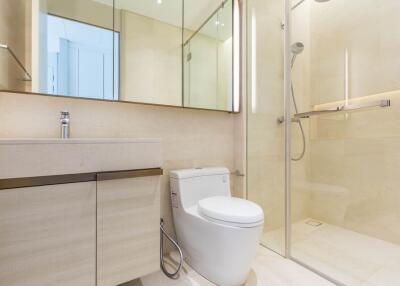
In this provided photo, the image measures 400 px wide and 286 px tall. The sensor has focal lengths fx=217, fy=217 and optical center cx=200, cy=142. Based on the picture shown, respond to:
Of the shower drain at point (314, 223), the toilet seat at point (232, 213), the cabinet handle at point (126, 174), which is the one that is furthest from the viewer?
the shower drain at point (314, 223)

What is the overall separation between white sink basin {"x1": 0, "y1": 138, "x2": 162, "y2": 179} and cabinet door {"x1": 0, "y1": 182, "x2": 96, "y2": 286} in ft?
0.22

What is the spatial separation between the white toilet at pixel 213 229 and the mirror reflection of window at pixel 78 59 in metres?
0.69

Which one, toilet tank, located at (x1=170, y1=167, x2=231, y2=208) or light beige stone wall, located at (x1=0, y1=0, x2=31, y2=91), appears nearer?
light beige stone wall, located at (x1=0, y1=0, x2=31, y2=91)

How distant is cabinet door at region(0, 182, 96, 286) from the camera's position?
0.75 meters

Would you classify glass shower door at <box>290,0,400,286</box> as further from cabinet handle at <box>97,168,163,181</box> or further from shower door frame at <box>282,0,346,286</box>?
cabinet handle at <box>97,168,163,181</box>

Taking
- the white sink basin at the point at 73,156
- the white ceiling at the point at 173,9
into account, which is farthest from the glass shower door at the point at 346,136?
the white sink basin at the point at 73,156

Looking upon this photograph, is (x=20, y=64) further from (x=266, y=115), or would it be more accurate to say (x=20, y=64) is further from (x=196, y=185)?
(x=266, y=115)

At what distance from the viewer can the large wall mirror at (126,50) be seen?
1100mm

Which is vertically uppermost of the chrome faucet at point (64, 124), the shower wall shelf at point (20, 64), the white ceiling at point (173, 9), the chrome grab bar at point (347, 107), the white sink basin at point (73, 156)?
the white ceiling at point (173, 9)

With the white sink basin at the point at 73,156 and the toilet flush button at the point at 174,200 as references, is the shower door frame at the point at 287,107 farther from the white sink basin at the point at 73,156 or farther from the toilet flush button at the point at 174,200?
the white sink basin at the point at 73,156

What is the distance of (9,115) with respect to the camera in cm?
106

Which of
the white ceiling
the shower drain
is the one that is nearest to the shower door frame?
the shower drain

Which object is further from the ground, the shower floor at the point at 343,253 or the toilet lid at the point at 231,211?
the toilet lid at the point at 231,211

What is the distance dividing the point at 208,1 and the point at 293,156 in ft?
4.38
